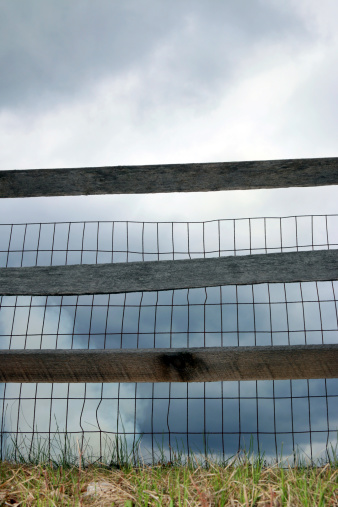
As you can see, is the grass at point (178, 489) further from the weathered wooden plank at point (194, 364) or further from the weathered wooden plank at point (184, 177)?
the weathered wooden plank at point (184, 177)

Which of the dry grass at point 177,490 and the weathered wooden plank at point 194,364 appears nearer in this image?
the dry grass at point 177,490

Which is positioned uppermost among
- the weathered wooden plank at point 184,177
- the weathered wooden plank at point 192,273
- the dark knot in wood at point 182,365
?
the weathered wooden plank at point 184,177

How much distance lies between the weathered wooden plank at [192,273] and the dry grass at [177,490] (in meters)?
1.14

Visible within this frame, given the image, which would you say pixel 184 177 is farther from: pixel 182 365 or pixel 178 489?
pixel 178 489

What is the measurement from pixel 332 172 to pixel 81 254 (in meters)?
2.55

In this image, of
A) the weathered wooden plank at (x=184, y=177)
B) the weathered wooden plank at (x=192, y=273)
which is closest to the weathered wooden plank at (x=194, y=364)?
the weathered wooden plank at (x=192, y=273)

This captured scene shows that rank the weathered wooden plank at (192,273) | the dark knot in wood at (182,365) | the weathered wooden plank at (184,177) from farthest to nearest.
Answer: the weathered wooden plank at (184,177)
the weathered wooden plank at (192,273)
the dark knot in wood at (182,365)

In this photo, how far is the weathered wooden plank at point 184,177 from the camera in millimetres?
3553

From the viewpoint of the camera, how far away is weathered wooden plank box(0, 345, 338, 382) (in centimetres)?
323

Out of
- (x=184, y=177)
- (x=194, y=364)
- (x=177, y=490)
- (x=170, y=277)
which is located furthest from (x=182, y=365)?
(x=184, y=177)

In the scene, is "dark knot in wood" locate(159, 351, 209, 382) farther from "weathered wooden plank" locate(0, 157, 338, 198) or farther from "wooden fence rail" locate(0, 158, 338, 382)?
"weathered wooden plank" locate(0, 157, 338, 198)

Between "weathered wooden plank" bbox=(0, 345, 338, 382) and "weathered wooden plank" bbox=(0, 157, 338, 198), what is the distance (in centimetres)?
111

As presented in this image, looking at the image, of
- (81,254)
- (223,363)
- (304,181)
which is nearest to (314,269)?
(304,181)

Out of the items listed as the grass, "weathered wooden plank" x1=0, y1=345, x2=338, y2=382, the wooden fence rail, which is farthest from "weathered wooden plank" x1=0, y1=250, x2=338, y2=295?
the grass
